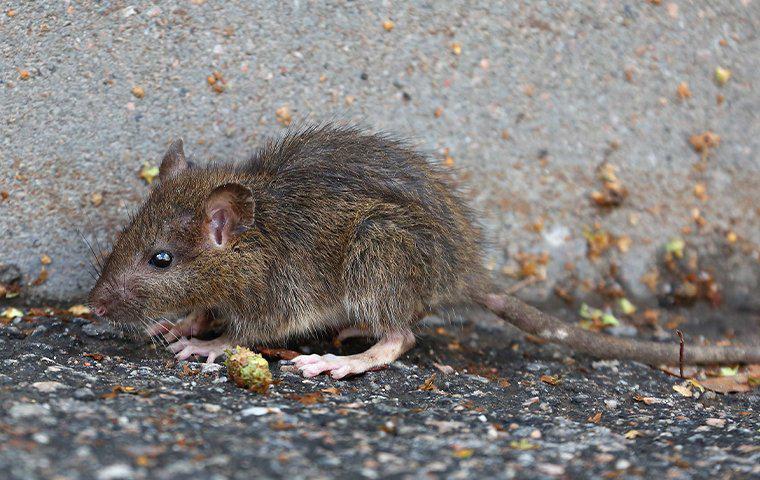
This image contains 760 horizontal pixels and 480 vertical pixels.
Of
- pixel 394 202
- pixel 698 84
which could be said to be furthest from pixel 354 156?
pixel 698 84

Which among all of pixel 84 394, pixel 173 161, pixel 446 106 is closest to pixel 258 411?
pixel 84 394

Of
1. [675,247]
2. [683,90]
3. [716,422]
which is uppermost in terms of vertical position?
[683,90]

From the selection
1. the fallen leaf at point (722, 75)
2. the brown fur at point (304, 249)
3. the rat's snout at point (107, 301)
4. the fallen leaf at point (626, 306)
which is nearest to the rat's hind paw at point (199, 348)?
the brown fur at point (304, 249)

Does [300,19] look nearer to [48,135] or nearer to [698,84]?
[48,135]

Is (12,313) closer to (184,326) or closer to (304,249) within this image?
(184,326)

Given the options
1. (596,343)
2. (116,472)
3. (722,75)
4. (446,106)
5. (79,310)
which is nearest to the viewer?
(116,472)

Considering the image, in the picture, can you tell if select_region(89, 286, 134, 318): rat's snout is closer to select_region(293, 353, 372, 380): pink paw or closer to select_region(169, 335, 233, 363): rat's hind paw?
select_region(169, 335, 233, 363): rat's hind paw
